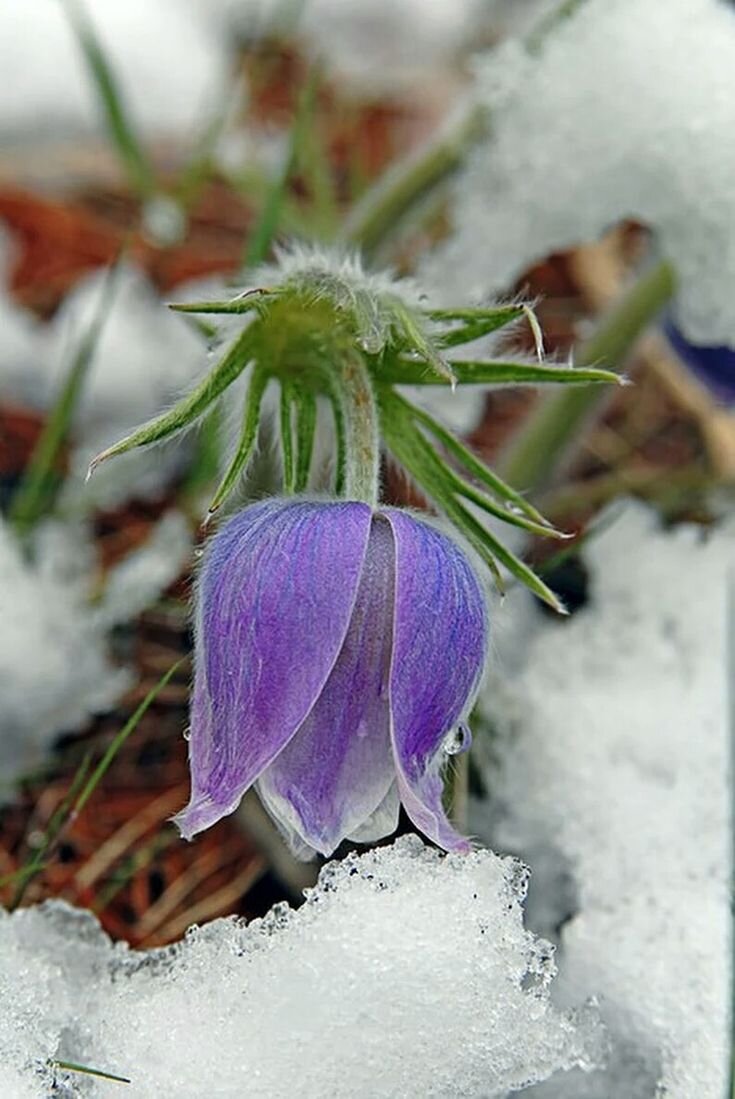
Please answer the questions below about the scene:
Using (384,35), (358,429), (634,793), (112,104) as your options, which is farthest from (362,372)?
(384,35)

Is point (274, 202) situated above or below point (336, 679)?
above

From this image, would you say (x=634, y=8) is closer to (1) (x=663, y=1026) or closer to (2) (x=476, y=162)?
(2) (x=476, y=162)

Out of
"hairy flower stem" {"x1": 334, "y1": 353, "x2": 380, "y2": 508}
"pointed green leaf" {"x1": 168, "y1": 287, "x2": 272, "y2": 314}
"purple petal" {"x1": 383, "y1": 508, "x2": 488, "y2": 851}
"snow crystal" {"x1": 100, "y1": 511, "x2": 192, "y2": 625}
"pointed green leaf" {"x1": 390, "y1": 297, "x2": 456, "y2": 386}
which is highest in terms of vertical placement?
"pointed green leaf" {"x1": 168, "y1": 287, "x2": 272, "y2": 314}

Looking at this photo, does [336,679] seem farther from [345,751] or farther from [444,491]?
[444,491]

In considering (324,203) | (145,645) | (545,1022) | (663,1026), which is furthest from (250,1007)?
(324,203)

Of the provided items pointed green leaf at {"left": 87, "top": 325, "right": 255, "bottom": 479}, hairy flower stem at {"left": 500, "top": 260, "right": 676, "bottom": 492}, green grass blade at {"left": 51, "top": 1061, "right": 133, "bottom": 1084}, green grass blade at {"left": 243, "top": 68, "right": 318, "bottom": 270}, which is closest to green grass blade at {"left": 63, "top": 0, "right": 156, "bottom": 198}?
green grass blade at {"left": 243, "top": 68, "right": 318, "bottom": 270}

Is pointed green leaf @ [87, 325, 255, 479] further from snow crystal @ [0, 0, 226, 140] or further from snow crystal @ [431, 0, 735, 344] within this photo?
snow crystal @ [0, 0, 226, 140]

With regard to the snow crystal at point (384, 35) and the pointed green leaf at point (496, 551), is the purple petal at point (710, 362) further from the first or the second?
the snow crystal at point (384, 35)
